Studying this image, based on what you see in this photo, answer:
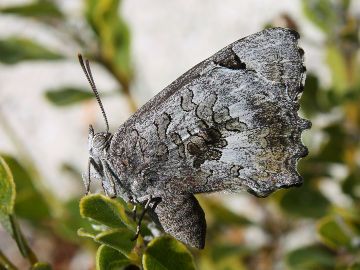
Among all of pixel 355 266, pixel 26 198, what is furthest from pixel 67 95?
pixel 355 266

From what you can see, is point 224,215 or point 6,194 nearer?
point 6,194

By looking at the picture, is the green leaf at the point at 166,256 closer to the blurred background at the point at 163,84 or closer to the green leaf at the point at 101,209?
the green leaf at the point at 101,209

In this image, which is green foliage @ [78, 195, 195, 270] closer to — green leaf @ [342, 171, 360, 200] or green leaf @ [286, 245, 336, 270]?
green leaf @ [286, 245, 336, 270]

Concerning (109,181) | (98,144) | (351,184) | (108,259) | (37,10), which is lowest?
(351,184)

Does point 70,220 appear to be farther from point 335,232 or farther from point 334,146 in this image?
point 334,146

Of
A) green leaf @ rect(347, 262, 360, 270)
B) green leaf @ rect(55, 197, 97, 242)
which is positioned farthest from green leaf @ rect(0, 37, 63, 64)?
green leaf @ rect(347, 262, 360, 270)

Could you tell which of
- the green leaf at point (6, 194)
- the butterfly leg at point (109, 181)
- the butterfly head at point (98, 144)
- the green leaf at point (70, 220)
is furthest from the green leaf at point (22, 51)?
the green leaf at point (6, 194)

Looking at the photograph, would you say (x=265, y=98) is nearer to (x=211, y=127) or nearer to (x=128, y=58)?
(x=211, y=127)
